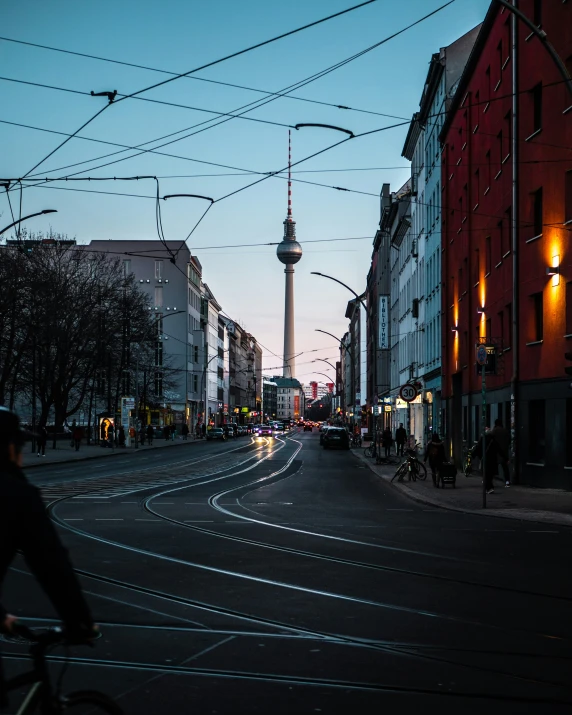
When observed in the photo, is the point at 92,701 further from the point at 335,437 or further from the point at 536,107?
the point at 335,437

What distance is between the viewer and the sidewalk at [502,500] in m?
20.8

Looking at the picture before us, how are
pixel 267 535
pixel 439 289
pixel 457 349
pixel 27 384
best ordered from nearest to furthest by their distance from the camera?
1. pixel 267 535
2. pixel 457 349
3. pixel 439 289
4. pixel 27 384

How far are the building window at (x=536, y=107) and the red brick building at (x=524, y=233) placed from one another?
0.04 meters

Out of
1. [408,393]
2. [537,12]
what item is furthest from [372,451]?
[537,12]

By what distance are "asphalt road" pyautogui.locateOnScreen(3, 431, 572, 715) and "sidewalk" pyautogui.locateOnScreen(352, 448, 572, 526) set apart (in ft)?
3.34

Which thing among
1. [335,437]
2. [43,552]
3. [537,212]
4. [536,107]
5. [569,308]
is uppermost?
[536,107]

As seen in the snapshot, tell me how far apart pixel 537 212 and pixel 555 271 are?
11.3 ft

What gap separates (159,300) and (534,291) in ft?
310

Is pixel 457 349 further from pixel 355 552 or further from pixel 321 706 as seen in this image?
pixel 321 706

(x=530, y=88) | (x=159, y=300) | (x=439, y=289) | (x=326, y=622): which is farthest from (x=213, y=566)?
(x=159, y=300)

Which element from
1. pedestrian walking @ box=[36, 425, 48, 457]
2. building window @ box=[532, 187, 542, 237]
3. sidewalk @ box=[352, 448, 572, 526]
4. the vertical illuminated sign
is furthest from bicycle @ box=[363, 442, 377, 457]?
the vertical illuminated sign

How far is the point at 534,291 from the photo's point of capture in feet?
96.5

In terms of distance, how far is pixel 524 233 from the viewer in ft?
99.5

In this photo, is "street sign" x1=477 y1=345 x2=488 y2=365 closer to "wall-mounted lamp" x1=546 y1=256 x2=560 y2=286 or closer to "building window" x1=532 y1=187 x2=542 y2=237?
"wall-mounted lamp" x1=546 y1=256 x2=560 y2=286
